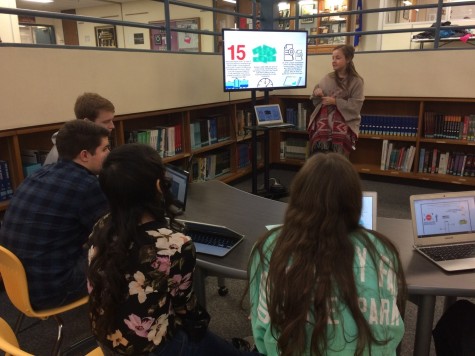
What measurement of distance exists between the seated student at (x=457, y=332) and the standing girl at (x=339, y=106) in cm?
242

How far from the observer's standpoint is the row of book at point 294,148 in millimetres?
5121

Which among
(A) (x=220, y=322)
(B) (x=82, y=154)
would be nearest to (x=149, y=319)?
A: (B) (x=82, y=154)

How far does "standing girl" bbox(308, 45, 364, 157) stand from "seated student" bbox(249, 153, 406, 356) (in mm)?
2881

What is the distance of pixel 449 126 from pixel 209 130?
8.39 ft

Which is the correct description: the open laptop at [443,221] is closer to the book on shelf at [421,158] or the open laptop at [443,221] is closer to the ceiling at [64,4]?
the book on shelf at [421,158]

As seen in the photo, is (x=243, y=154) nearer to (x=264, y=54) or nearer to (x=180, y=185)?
(x=264, y=54)

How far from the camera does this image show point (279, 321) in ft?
3.29

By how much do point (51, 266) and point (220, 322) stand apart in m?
0.99

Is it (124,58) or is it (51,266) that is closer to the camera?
(51,266)

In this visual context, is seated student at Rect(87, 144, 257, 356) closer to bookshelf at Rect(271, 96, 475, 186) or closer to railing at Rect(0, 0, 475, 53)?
railing at Rect(0, 0, 475, 53)

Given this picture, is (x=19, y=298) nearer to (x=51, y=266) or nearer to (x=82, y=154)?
(x=51, y=266)

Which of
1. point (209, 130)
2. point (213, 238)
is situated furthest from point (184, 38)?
point (213, 238)

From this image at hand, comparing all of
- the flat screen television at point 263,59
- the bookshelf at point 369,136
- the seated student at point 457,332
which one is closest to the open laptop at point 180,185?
the seated student at point 457,332

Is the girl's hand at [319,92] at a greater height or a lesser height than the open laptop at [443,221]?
greater
